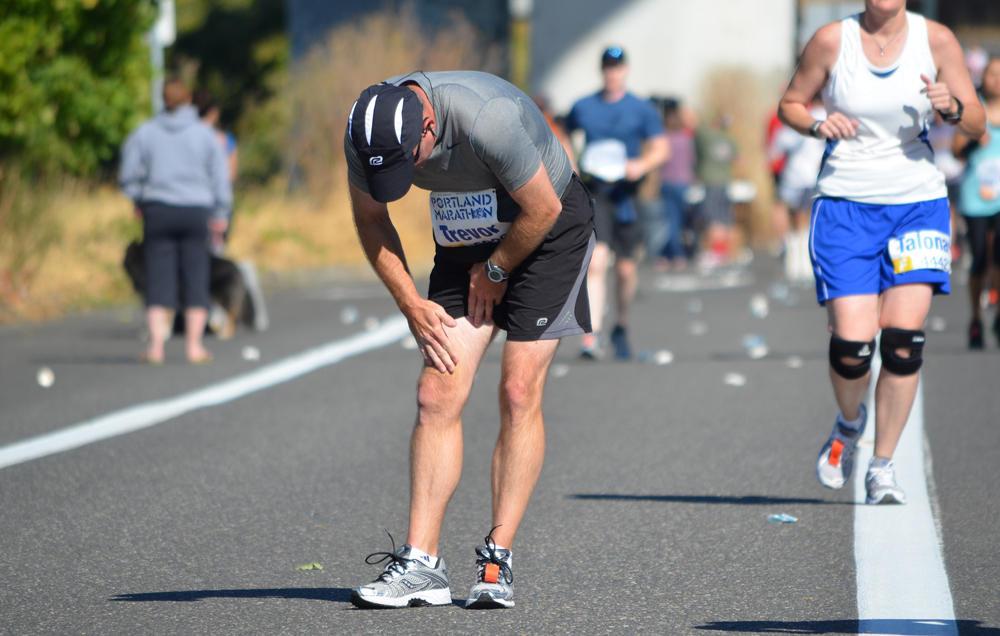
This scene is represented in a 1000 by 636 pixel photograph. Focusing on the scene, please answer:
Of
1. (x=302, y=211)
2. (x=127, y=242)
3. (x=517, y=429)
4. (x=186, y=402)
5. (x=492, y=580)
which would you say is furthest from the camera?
(x=302, y=211)

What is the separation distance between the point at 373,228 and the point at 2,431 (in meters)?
4.36

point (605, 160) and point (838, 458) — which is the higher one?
point (605, 160)

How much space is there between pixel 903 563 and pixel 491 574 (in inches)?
52.9

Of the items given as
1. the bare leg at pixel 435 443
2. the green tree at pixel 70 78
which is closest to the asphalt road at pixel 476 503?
the bare leg at pixel 435 443

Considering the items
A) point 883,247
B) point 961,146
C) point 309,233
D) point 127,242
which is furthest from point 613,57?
point 309,233

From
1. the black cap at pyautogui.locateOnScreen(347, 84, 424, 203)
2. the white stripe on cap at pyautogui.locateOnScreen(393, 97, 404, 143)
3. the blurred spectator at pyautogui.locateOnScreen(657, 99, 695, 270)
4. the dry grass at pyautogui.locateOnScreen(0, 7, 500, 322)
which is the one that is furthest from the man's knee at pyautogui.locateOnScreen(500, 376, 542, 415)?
the blurred spectator at pyautogui.locateOnScreen(657, 99, 695, 270)

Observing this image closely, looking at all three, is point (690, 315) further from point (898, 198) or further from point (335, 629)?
point (335, 629)

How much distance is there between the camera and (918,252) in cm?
682

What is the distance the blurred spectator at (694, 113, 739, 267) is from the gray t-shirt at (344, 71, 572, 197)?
19.1m

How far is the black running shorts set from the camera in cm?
546

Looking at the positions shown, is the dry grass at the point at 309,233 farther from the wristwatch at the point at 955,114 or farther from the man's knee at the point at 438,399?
the man's knee at the point at 438,399

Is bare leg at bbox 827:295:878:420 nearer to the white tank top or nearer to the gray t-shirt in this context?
the white tank top

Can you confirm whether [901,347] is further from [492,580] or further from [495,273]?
[492,580]

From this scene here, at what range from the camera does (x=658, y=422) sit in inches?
366
